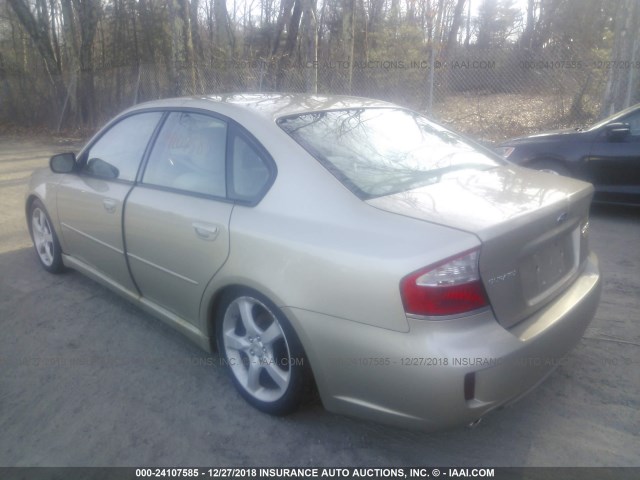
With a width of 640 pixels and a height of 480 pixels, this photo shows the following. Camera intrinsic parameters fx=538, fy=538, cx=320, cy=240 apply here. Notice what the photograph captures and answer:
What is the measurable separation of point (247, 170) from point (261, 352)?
96 centimetres

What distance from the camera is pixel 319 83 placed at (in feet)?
39.9

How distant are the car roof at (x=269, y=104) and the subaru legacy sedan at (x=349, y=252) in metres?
0.02

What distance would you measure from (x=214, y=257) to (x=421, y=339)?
4.00 ft

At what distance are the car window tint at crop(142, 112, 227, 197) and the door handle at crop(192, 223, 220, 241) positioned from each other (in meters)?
0.19

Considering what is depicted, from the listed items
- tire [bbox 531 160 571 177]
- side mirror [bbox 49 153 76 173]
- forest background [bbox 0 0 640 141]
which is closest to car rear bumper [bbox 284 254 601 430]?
side mirror [bbox 49 153 76 173]

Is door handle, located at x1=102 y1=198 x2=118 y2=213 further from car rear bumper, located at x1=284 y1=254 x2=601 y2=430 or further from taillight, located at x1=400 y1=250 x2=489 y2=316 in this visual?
taillight, located at x1=400 y1=250 x2=489 y2=316

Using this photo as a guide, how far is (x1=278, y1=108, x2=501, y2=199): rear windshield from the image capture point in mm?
2650

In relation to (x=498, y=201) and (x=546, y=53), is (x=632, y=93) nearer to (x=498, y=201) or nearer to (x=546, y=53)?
(x=546, y=53)

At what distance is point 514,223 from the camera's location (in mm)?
2256

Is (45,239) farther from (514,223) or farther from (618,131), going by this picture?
(618,131)

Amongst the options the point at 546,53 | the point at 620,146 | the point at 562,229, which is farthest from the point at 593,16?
the point at 562,229

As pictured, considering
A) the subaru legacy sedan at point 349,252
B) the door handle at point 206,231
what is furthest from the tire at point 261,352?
the door handle at point 206,231

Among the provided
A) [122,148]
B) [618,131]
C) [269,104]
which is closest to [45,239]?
[122,148]

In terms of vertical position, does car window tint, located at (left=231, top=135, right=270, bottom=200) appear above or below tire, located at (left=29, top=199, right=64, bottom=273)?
above
